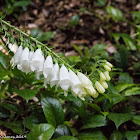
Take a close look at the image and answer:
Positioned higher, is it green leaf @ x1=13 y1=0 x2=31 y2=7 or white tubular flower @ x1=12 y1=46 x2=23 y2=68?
green leaf @ x1=13 y1=0 x2=31 y2=7

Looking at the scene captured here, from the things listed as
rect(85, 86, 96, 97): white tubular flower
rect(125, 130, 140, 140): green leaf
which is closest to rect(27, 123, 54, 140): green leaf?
rect(85, 86, 96, 97): white tubular flower

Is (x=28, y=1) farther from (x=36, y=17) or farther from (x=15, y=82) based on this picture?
(x=15, y=82)

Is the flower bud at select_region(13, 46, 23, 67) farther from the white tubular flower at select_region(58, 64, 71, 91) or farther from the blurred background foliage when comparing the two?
the white tubular flower at select_region(58, 64, 71, 91)

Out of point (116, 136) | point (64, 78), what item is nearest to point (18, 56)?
point (64, 78)

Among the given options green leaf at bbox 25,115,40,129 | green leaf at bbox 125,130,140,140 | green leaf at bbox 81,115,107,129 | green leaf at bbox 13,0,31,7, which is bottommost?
green leaf at bbox 125,130,140,140

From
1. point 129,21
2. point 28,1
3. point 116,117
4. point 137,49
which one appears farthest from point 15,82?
point 28,1

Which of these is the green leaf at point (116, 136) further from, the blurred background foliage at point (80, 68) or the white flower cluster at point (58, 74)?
the white flower cluster at point (58, 74)

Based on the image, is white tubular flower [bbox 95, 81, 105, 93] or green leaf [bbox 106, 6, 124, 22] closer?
white tubular flower [bbox 95, 81, 105, 93]
